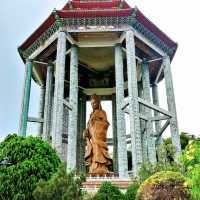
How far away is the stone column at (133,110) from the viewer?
48.5 feet

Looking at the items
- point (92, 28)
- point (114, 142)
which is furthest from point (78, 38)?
point (114, 142)

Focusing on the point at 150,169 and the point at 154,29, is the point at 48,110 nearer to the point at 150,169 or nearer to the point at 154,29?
the point at 154,29

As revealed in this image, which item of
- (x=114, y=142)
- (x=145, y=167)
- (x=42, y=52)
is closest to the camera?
(x=145, y=167)

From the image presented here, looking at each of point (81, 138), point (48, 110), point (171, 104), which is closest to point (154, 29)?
point (171, 104)

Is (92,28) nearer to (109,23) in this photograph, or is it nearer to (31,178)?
(109,23)

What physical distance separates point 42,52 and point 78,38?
7.28 ft

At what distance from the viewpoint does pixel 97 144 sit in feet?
62.0

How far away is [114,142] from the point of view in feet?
69.6

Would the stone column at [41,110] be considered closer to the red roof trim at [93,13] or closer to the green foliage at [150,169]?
the red roof trim at [93,13]

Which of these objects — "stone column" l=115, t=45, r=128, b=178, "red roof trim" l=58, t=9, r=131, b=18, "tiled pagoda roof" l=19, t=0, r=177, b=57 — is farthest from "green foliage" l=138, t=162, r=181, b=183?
"red roof trim" l=58, t=9, r=131, b=18

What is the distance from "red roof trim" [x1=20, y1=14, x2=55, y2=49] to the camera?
1811cm

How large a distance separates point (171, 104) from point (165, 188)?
36.6 feet

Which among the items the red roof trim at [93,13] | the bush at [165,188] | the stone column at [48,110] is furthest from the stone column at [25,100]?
the bush at [165,188]

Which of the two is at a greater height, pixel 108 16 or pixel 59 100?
pixel 108 16
